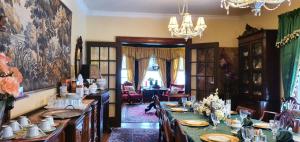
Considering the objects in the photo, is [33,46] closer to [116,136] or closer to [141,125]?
[116,136]

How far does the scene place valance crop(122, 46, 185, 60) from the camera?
11.6 metres

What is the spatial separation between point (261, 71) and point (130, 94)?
6.70m

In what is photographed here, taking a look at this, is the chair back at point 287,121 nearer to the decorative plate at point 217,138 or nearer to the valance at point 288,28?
the decorative plate at point 217,138

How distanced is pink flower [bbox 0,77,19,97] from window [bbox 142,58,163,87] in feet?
34.6

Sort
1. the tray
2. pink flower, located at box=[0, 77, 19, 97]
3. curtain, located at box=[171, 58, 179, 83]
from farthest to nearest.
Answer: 1. curtain, located at box=[171, 58, 179, 83]
2. the tray
3. pink flower, located at box=[0, 77, 19, 97]

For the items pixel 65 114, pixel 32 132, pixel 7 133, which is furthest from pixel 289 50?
pixel 7 133

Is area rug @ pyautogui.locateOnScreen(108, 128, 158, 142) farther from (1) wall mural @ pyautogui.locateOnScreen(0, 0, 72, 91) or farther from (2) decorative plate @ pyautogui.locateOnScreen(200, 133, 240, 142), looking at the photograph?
(2) decorative plate @ pyautogui.locateOnScreen(200, 133, 240, 142)

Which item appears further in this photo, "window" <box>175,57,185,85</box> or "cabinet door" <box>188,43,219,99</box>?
"window" <box>175,57,185,85</box>

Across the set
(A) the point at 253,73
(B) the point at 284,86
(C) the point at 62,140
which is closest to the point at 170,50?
(A) the point at 253,73

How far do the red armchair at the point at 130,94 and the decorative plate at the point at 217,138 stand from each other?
8492 millimetres

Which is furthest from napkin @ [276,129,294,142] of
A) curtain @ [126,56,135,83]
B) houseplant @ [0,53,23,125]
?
curtain @ [126,56,135,83]

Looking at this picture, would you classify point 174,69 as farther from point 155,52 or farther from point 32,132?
point 32,132

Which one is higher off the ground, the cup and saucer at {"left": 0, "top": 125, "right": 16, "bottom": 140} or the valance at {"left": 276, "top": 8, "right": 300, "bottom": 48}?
the valance at {"left": 276, "top": 8, "right": 300, "bottom": 48}

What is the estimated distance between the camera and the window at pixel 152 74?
11924mm
